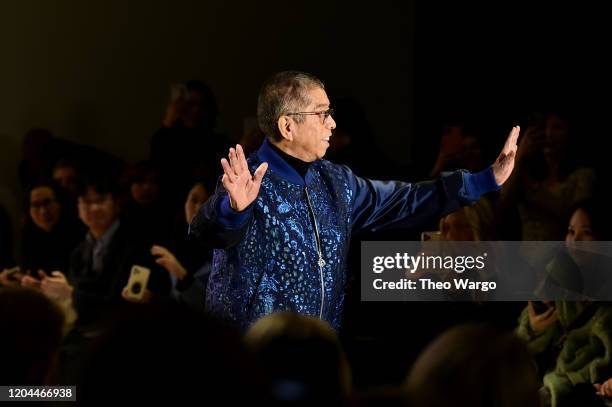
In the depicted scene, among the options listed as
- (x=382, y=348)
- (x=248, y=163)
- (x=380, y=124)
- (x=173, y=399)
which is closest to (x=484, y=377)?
(x=173, y=399)

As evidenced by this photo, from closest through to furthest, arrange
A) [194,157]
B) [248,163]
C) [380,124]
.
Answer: [248,163] < [194,157] < [380,124]

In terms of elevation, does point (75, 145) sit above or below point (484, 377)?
above

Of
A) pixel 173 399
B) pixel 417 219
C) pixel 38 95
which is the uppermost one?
pixel 38 95

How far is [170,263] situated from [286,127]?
1.45m

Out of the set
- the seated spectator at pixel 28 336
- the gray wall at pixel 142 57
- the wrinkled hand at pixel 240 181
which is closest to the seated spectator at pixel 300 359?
the seated spectator at pixel 28 336

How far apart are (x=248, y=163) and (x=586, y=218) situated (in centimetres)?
121

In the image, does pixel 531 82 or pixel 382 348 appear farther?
pixel 531 82

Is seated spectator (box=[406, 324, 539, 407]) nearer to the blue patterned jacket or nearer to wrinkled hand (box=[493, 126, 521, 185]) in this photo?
the blue patterned jacket

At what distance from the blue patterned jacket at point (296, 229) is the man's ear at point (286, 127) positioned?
51 millimetres

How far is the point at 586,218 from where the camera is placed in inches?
149

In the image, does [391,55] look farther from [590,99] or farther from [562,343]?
[562,343]

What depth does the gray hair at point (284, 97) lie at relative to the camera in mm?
3125

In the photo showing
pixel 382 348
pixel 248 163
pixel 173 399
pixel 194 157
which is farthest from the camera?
pixel 194 157

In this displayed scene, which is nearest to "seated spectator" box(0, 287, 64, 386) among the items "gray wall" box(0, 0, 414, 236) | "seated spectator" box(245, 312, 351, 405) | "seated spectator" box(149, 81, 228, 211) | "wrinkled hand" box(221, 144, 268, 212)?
"seated spectator" box(245, 312, 351, 405)
